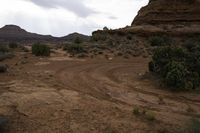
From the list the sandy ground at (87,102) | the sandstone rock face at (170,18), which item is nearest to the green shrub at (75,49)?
the sandy ground at (87,102)

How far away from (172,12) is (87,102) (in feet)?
92.1

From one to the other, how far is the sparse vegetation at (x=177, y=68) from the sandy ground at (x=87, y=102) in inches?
19.5

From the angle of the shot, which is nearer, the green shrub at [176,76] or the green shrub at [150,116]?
the green shrub at [150,116]

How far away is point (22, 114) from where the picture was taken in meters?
10.5

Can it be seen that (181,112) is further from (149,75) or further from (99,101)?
(149,75)

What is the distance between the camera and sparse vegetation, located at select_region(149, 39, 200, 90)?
13.9 metres

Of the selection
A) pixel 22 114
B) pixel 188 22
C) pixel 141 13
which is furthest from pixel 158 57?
pixel 141 13

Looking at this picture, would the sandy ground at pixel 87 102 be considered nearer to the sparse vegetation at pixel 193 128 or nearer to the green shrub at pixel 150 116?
the green shrub at pixel 150 116

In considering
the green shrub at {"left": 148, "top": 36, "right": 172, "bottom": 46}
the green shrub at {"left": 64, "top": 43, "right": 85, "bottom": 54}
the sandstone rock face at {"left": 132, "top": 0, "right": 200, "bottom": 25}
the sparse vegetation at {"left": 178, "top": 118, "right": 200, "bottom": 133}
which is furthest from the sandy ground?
the sandstone rock face at {"left": 132, "top": 0, "right": 200, "bottom": 25}

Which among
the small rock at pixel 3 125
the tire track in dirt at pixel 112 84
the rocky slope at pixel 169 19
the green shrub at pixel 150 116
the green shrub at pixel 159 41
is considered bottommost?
the small rock at pixel 3 125

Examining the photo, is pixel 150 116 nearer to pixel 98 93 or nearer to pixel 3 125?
pixel 98 93

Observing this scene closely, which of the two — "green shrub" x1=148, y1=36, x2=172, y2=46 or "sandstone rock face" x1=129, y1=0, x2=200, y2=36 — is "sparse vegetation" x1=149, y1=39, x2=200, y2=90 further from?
"sandstone rock face" x1=129, y1=0, x2=200, y2=36

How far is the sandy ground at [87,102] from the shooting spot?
393 inches

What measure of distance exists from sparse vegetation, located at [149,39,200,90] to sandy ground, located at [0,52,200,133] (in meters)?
0.50
